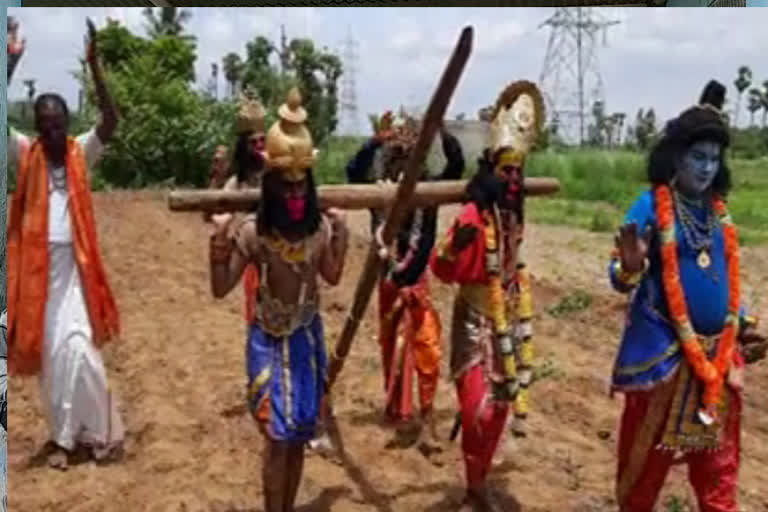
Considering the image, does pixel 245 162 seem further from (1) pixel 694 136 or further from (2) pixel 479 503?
(1) pixel 694 136

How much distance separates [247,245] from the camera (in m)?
4.35

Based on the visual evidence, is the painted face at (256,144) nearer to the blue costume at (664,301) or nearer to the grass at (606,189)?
the blue costume at (664,301)

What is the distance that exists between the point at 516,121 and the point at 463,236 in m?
0.54

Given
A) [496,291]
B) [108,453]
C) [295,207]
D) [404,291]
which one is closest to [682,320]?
[496,291]

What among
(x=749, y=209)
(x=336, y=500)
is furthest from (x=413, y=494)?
(x=749, y=209)

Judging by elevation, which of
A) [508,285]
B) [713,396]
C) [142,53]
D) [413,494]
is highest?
[142,53]

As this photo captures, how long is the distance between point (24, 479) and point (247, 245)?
6.11ft

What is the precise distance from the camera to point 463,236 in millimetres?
4734

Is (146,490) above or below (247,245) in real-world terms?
below

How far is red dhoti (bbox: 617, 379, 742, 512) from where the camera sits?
4301 millimetres

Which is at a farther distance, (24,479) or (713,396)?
(24,479)

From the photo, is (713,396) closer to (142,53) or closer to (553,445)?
(553,445)

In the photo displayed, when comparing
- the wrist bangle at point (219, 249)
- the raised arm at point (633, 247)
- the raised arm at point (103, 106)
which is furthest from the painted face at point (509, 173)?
the raised arm at point (103, 106)

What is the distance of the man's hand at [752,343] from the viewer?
4.45 metres
